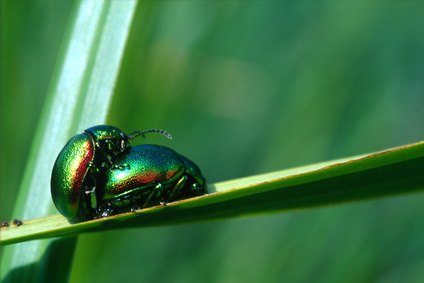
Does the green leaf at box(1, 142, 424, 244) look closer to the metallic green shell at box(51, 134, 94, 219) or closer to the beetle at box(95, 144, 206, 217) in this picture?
the metallic green shell at box(51, 134, 94, 219)

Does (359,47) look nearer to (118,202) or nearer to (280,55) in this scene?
(280,55)

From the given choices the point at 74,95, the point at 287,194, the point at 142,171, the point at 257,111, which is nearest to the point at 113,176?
the point at 142,171

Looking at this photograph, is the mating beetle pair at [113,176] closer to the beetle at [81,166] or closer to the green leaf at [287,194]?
the beetle at [81,166]

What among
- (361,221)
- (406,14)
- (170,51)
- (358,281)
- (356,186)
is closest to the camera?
(356,186)

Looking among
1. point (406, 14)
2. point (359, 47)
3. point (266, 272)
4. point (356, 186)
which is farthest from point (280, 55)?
point (356, 186)

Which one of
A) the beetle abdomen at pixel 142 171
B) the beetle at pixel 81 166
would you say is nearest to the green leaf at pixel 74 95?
the beetle at pixel 81 166

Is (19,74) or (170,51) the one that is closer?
(19,74)
